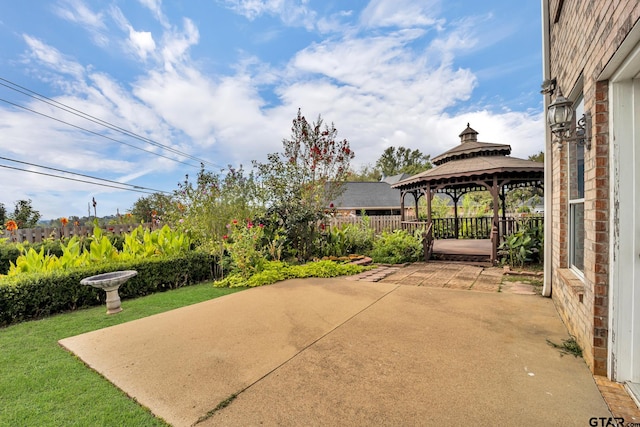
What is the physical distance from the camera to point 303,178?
7.71 meters

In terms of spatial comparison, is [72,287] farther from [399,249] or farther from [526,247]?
[526,247]

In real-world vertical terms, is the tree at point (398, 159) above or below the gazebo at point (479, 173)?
above

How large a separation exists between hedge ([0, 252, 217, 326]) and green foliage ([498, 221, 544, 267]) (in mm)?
6771

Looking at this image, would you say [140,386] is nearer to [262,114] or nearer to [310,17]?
[310,17]

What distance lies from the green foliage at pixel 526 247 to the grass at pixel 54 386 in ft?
21.8

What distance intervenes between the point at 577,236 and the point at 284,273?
4.61 meters

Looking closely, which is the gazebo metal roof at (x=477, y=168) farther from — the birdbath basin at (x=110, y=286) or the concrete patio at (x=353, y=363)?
the birdbath basin at (x=110, y=286)

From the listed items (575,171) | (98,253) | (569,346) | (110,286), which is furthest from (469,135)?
(98,253)

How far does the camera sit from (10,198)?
569 inches

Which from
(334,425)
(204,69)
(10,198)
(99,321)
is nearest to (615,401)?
(334,425)

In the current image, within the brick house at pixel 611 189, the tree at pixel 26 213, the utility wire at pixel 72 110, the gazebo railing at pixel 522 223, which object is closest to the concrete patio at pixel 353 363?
the brick house at pixel 611 189

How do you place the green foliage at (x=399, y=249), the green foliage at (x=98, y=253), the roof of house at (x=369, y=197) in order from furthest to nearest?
the roof of house at (x=369, y=197) → the green foliage at (x=399, y=249) → the green foliage at (x=98, y=253)

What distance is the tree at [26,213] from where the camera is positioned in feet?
46.2

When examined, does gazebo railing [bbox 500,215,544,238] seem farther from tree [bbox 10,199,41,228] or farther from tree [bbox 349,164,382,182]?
tree [bbox 349,164,382,182]
